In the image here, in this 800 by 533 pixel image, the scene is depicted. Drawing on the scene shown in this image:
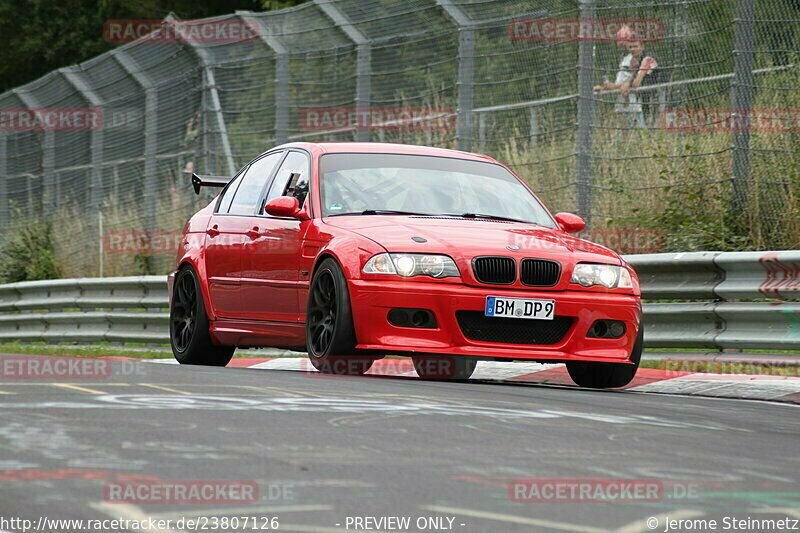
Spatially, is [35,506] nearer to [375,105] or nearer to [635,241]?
[635,241]

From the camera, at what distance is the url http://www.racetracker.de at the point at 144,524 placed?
356cm

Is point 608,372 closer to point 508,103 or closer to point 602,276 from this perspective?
point 602,276

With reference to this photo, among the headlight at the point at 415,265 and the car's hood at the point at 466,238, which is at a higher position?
the car's hood at the point at 466,238

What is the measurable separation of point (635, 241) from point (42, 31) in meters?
28.7

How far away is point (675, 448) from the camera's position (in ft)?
16.6

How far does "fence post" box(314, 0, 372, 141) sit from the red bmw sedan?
5.29m

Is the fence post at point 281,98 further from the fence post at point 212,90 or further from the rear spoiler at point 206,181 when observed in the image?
the rear spoiler at point 206,181

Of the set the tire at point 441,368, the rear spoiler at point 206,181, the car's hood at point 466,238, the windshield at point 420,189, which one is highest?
the rear spoiler at point 206,181

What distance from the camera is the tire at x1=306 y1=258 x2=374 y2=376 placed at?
26.6 ft

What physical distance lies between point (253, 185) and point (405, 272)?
8.35 ft

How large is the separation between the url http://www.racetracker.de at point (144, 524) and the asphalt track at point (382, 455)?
24 mm

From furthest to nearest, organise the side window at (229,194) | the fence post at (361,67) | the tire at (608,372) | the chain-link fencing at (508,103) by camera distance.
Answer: the fence post at (361,67)
the chain-link fencing at (508,103)
the side window at (229,194)
the tire at (608,372)

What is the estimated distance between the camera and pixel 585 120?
1250 cm

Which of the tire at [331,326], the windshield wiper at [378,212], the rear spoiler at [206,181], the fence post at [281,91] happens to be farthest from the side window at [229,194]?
the fence post at [281,91]
